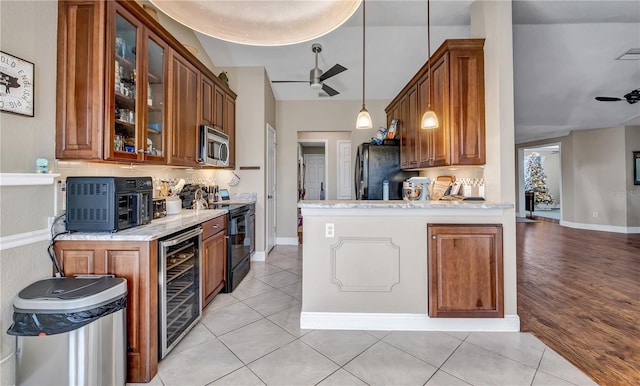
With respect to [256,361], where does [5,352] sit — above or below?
above

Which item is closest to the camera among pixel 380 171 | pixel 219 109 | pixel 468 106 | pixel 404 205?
pixel 404 205

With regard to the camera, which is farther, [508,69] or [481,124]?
[481,124]

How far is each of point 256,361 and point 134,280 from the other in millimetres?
967

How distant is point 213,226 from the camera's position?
2.70 metres

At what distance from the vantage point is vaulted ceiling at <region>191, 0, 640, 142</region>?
3074 millimetres

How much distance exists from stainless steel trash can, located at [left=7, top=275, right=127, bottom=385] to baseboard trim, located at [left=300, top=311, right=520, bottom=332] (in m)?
1.36

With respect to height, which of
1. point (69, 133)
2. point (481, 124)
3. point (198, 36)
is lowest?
point (69, 133)

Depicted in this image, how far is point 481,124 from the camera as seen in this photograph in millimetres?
2492

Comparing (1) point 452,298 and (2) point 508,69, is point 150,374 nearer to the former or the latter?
(1) point 452,298

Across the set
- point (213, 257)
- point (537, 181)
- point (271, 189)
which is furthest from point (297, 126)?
point (537, 181)

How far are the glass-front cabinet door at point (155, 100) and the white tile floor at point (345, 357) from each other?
1581 millimetres

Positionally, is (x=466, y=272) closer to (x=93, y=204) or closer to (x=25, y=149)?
(x=93, y=204)

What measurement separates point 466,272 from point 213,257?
91.0 inches

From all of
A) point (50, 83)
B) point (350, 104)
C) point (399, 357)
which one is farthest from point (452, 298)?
point (350, 104)
